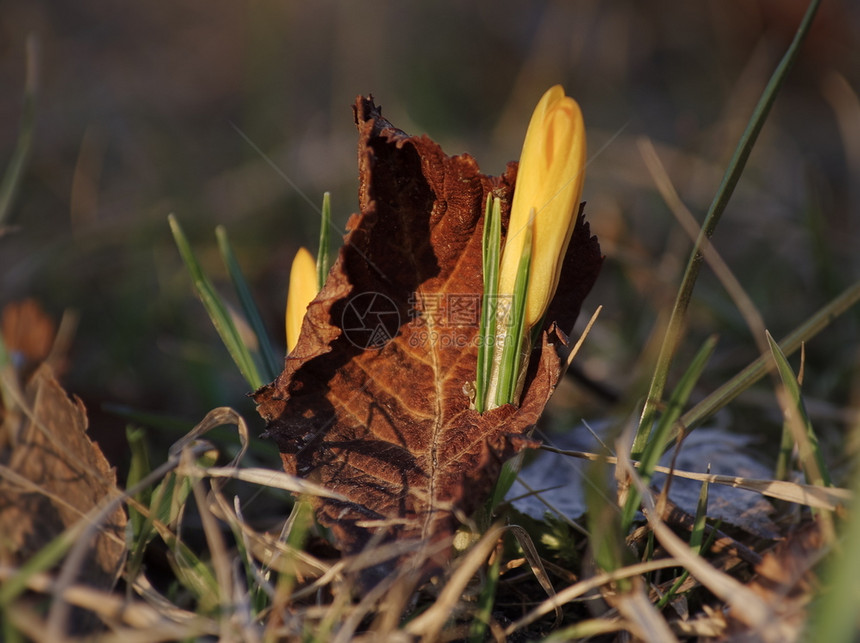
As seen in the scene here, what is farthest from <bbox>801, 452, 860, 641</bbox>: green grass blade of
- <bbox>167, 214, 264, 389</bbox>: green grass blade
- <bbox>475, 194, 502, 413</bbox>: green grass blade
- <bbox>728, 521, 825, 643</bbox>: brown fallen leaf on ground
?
<bbox>167, 214, 264, 389</bbox>: green grass blade

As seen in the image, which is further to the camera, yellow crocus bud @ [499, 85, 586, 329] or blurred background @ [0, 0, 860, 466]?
blurred background @ [0, 0, 860, 466]

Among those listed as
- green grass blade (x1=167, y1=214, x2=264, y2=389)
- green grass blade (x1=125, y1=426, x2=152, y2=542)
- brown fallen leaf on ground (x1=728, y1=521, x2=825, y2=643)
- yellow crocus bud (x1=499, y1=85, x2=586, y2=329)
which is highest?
yellow crocus bud (x1=499, y1=85, x2=586, y2=329)

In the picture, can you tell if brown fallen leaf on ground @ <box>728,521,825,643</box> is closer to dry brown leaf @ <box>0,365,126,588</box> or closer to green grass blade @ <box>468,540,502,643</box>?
green grass blade @ <box>468,540,502,643</box>

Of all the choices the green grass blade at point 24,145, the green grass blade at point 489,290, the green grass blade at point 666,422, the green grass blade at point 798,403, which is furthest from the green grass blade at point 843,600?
the green grass blade at point 24,145

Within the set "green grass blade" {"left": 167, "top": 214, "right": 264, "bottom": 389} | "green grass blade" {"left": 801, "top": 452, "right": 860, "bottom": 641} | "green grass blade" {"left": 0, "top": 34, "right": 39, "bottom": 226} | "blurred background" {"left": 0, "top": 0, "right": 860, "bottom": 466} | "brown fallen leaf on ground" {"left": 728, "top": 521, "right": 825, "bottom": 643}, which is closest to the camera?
"green grass blade" {"left": 801, "top": 452, "right": 860, "bottom": 641}

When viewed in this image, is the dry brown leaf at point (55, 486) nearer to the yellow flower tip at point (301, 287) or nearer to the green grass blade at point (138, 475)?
the green grass blade at point (138, 475)

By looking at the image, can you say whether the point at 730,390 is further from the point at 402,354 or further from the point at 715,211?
the point at 402,354

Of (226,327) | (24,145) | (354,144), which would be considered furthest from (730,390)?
(354,144)

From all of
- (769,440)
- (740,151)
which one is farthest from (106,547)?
(769,440)
